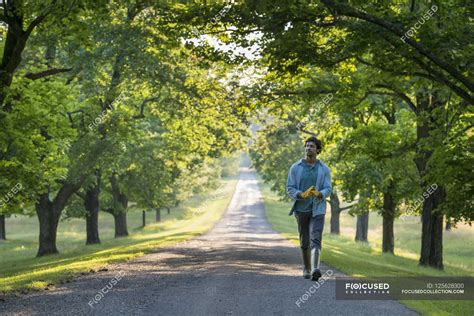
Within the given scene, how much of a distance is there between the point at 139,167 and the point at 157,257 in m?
16.1

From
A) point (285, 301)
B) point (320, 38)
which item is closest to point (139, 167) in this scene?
point (320, 38)

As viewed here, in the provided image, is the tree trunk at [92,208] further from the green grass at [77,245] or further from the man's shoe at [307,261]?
the man's shoe at [307,261]

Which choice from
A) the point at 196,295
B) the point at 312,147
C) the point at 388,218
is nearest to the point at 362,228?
the point at 388,218

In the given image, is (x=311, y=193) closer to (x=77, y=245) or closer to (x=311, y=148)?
(x=311, y=148)

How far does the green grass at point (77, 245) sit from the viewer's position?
566 inches

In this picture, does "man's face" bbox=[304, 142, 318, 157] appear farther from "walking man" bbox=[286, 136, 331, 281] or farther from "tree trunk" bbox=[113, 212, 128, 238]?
"tree trunk" bbox=[113, 212, 128, 238]

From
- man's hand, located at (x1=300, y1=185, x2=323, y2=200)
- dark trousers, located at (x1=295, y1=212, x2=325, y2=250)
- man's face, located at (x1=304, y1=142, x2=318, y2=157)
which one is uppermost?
man's face, located at (x1=304, y1=142, x2=318, y2=157)

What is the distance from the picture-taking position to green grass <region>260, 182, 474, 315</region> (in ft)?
35.7

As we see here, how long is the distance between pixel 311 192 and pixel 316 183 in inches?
16.9

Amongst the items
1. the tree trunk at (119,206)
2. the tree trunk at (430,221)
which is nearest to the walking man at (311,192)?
the tree trunk at (430,221)

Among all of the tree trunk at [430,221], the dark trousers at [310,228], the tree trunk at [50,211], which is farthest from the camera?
the tree trunk at [50,211]

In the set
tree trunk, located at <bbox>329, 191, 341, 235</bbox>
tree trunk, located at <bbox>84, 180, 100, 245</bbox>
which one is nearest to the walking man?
tree trunk, located at <bbox>84, 180, 100, 245</bbox>

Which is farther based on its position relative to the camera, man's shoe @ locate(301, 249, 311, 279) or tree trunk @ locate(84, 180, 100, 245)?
tree trunk @ locate(84, 180, 100, 245)

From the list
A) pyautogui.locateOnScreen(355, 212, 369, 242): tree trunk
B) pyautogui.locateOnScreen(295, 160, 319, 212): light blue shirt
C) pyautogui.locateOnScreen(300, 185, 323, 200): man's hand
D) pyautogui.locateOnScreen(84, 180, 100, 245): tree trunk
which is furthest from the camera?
pyautogui.locateOnScreen(355, 212, 369, 242): tree trunk
